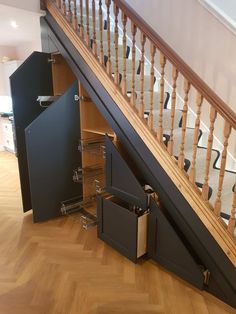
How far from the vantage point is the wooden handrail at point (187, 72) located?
1499mm

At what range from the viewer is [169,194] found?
1.96 m

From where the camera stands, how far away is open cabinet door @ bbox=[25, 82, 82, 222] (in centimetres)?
265

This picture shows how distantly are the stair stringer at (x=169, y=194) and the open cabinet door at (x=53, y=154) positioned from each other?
444mm

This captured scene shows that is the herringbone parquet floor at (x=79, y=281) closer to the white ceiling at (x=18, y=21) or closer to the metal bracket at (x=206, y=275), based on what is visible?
the metal bracket at (x=206, y=275)

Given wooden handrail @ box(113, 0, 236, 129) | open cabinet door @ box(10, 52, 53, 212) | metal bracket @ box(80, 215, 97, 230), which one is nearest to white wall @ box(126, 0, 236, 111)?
wooden handrail @ box(113, 0, 236, 129)

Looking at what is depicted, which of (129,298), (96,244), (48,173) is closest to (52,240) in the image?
(96,244)

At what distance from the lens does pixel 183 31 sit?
9.11 ft

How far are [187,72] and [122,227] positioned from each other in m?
1.42

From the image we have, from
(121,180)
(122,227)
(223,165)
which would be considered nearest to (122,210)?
(122,227)

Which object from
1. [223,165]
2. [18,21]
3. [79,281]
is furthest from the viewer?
[18,21]

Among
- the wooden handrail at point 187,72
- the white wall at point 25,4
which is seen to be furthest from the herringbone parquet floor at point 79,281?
the white wall at point 25,4

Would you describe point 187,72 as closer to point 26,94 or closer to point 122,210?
point 122,210

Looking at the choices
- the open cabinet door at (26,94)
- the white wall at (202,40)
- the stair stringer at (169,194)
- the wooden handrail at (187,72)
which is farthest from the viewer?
the open cabinet door at (26,94)

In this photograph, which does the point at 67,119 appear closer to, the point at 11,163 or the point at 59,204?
the point at 59,204
